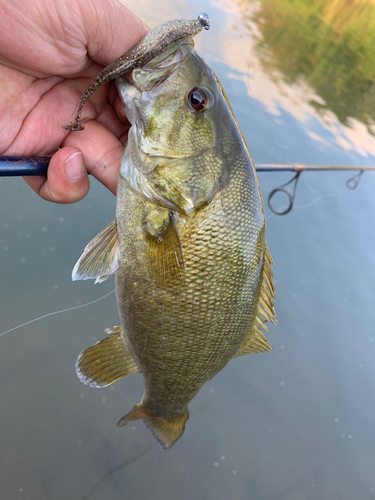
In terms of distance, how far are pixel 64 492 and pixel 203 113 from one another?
7.33 feet

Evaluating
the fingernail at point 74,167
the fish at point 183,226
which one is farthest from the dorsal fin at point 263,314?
the fingernail at point 74,167

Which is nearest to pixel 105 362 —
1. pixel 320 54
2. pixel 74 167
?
pixel 74 167

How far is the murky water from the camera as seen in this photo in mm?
2016

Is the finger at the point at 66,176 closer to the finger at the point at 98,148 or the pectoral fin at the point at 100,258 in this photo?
the finger at the point at 98,148

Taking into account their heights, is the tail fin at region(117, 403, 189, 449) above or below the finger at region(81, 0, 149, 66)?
below

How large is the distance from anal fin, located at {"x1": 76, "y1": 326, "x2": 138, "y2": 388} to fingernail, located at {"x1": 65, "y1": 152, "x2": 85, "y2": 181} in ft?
2.35

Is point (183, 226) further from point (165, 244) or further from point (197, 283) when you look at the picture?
point (197, 283)

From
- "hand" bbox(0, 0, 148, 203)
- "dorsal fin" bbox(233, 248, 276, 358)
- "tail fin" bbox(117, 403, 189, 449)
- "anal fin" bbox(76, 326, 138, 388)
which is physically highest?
"hand" bbox(0, 0, 148, 203)

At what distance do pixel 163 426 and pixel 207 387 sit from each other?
1.08 m

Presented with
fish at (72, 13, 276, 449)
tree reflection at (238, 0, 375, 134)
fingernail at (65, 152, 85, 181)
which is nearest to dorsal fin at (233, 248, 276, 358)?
fish at (72, 13, 276, 449)

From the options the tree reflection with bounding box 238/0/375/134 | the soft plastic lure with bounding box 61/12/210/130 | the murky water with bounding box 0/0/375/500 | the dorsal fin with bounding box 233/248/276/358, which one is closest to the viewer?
the soft plastic lure with bounding box 61/12/210/130

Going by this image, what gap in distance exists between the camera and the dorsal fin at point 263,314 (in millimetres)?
1337

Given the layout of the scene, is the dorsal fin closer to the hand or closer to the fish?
the fish

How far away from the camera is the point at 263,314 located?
1364mm
